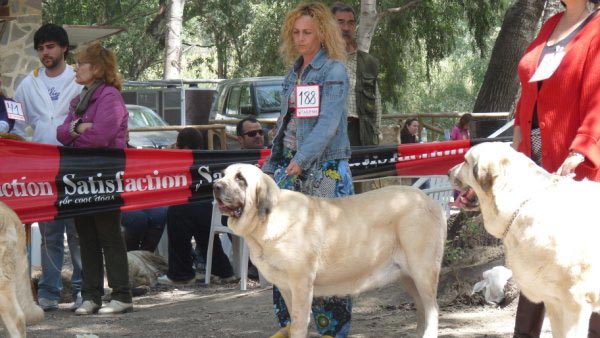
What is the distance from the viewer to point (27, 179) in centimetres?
785

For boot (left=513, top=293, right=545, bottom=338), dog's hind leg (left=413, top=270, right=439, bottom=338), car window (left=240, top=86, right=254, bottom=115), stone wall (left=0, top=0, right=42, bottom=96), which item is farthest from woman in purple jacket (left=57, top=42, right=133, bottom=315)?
car window (left=240, top=86, right=254, bottom=115)

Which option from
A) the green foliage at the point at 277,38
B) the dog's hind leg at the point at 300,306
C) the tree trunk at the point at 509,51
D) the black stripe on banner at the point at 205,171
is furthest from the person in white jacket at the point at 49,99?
the green foliage at the point at 277,38

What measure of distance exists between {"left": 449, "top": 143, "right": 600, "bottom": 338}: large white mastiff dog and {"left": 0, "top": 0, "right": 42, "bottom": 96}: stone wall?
14.1 m

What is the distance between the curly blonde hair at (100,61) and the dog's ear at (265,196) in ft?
8.29

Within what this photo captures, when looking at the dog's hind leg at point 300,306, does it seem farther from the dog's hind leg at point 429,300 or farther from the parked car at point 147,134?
the parked car at point 147,134

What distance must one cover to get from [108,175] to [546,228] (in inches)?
177

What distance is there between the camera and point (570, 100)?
16.5 ft

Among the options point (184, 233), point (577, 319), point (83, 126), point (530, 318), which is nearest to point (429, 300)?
point (530, 318)

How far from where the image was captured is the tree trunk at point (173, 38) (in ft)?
103

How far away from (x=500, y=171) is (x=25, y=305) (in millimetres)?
3230

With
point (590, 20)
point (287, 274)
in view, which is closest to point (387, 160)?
point (287, 274)

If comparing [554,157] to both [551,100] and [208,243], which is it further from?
[208,243]

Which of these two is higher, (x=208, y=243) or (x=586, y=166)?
Answer: (x=586, y=166)

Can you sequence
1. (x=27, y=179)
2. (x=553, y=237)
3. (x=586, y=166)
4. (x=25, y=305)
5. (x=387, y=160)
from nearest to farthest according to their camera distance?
1. (x=553, y=237)
2. (x=586, y=166)
3. (x=25, y=305)
4. (x=27, y=179)
5. (x=387, y=160)
